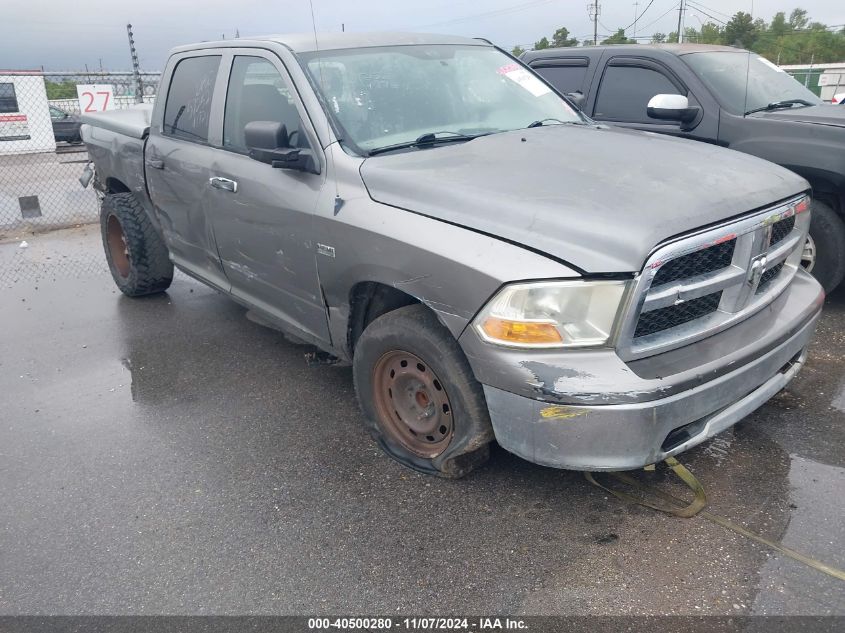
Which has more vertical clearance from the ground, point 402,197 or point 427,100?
point 427,100

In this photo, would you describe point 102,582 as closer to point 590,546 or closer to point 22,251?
point 590,546

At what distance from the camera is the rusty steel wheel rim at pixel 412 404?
2951mm

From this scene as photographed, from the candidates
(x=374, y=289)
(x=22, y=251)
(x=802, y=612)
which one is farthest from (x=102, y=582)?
(x=22, y=251)

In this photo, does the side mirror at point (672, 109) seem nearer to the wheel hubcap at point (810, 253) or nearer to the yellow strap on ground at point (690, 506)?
the wheel hubcap at point (810, 253)

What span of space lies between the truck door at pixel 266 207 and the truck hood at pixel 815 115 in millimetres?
3766

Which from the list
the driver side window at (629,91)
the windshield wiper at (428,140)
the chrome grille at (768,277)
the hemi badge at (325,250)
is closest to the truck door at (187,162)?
the hemi badge at (325,250)

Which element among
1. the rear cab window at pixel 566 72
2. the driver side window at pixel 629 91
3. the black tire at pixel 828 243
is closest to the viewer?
the black tire at pixel 828 243

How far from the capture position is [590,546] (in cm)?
271

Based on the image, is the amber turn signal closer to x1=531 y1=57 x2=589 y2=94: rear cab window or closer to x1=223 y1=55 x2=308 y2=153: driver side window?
x1=223 y1=55 x2=308 y2=153: driver side window

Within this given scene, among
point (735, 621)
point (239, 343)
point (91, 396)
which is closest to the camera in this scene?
point (735, 621)

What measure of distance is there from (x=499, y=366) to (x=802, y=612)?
130 centimetres

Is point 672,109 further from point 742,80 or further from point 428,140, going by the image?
point 428,140

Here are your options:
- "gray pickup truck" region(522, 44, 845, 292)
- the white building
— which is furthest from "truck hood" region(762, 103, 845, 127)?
the white building

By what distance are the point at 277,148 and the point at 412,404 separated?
4.55 feet
